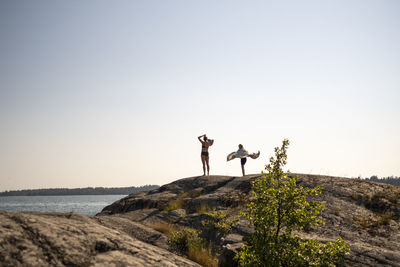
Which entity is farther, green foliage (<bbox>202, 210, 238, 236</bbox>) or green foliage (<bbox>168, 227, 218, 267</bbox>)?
green foliage (<bbox>202, 210, 238, 236</bbox>)

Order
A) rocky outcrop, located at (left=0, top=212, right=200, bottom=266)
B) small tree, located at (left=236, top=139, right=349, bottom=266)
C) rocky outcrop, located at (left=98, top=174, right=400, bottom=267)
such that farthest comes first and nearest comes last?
1. rocky outcrop, located at (left=98, top=174, right=400, bottom=267)
2. small tree, located at (left=236, top=139, right=349, bottom=266)
3. rocky outcrop, located at (left=0, top=212, right=200, bottom=266)

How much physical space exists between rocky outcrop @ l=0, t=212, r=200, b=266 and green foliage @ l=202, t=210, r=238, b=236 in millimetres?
5528

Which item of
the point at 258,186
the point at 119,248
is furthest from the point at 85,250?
the point at 258,186

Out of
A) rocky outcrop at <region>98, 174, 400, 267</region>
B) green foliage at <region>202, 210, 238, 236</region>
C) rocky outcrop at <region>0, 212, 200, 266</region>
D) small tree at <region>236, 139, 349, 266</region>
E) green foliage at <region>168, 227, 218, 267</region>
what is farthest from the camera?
green foliage at <region>202, 210, 238, 236</region>

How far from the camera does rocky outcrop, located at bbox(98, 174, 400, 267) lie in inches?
297

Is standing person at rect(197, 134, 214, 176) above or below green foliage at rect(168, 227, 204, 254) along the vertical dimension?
above

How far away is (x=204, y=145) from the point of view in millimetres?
20859

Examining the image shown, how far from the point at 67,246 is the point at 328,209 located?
9.88 meters

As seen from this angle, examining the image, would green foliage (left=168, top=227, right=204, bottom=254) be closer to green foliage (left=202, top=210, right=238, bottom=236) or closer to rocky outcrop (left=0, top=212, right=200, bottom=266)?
green foliage (left=202, top=210, right=238, bottom=236)

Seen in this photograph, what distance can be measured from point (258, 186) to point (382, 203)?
8.60 metres

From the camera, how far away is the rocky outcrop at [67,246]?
347cm

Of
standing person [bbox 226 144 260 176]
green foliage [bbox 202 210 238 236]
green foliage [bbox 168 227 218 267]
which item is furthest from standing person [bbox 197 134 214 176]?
green foliage [bbox 168 227 218 267]

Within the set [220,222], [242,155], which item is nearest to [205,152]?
[242,155]

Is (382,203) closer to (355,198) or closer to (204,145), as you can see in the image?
(355,198)
